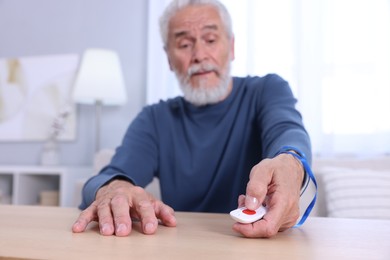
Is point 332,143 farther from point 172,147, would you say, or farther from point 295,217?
point 295,217

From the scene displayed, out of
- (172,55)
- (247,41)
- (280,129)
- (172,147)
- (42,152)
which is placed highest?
(247,41)

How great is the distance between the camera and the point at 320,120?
7.15 feet

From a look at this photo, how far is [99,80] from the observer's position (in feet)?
7.77

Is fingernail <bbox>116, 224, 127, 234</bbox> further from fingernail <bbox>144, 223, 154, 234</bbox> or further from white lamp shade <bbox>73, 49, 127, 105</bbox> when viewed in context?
white lamp shade <bbox>73, 49, 127, 105</bbox>

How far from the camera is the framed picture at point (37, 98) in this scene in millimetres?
2809

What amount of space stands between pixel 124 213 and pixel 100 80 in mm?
1872

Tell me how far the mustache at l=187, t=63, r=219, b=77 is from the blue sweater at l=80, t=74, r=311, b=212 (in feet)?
0.37

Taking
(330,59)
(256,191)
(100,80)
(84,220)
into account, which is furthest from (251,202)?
(100,80)

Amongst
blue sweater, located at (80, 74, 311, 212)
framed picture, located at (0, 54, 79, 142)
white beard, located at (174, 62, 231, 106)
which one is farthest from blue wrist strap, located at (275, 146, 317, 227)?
framed picture, located at (0, 54, 79, 142)

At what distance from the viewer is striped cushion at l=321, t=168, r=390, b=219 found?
1.46 metres

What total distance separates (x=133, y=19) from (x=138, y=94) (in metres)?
0.53

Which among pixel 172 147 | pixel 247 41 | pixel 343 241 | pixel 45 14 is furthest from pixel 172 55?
pixel 45 14

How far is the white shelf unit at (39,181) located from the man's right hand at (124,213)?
5.42 ft

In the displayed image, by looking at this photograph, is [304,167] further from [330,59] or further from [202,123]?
[330,59]
